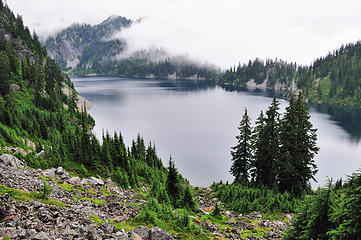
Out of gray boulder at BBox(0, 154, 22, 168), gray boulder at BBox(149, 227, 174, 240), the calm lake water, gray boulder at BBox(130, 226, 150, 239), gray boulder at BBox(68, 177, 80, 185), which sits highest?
gray boulder at BBox(0, 154, 22, 168)

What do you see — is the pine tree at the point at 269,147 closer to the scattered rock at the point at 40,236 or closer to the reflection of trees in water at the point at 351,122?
the scattered rock at the point at 40,236

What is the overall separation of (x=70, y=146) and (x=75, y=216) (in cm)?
2050

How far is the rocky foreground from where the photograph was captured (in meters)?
9.54

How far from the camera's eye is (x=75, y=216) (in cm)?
1172

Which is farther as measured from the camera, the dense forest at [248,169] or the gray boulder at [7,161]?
the gray boulder at [7,161]

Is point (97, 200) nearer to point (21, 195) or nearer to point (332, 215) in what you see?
point (21, 195)

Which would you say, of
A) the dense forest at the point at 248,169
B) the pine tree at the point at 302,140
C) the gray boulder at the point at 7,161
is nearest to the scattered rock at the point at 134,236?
the dense forest at the point at 248,169

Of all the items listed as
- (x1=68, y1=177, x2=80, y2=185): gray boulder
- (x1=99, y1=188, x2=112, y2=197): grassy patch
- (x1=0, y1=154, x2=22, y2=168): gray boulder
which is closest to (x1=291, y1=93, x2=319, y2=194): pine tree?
(x1=99, y1=188, x2=112, y2=197): grassy patch

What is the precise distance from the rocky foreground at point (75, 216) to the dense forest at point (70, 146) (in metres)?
2.63

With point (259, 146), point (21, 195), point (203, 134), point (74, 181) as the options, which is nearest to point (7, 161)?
point (74, 181)

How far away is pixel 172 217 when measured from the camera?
616 inches

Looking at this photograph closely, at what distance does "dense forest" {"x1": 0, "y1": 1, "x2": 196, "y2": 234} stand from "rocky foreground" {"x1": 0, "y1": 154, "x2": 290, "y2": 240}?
8.63 ft

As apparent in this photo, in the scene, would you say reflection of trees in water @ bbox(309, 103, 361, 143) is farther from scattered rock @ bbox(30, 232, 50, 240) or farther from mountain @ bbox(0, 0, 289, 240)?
scattered rock @ bbox(30, 232, 50, 240)

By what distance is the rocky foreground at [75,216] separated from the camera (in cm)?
954
